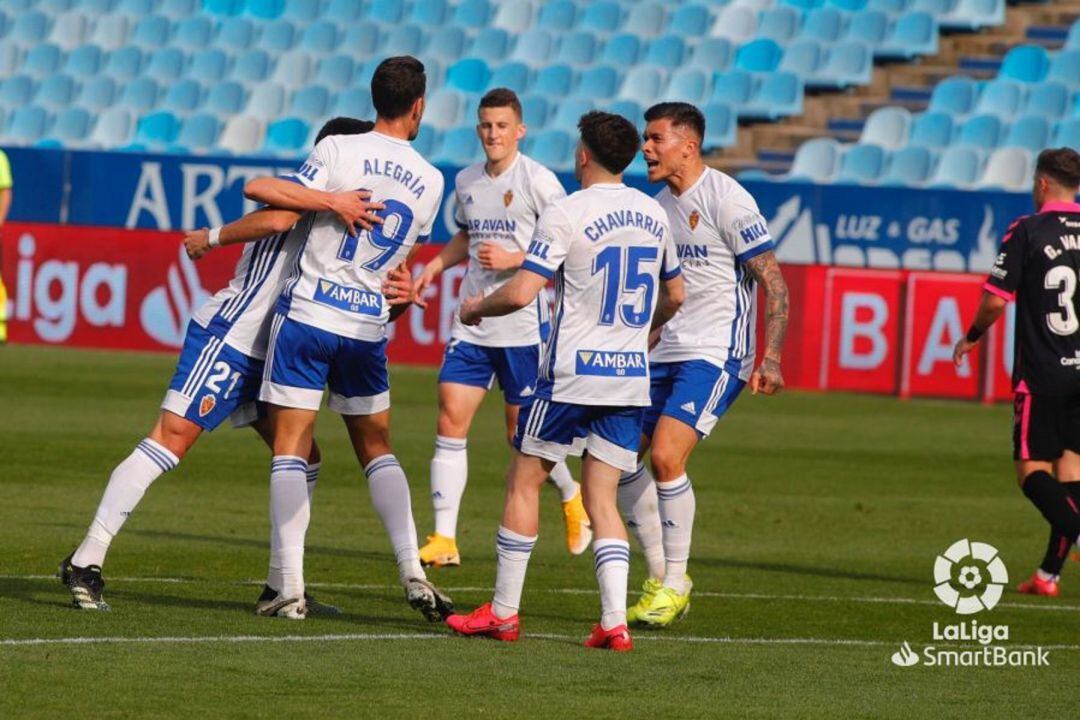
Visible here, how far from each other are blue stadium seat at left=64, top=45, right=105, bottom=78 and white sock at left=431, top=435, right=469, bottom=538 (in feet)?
62.1

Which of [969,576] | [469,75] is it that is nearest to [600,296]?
[969,576]

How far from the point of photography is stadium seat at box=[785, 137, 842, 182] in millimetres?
23234

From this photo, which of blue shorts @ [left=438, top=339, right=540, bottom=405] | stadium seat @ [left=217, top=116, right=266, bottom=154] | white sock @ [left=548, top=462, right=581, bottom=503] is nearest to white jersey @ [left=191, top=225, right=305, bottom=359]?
blue shorts @ [left=438, top=339, right=540, bottom=405]

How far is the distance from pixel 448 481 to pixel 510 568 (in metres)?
2.72

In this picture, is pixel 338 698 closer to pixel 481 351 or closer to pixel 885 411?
pixel 481 351

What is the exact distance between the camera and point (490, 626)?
7230 mm

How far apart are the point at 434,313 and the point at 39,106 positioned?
8770 mm

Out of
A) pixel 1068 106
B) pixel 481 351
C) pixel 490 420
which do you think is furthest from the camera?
pixel 1068 106

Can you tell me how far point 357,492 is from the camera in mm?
12383

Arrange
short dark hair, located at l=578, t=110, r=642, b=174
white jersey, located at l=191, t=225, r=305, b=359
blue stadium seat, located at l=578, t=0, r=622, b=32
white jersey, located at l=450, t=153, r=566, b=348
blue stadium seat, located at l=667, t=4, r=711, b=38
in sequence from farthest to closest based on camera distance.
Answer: blue stadium seat, located at l=578, t=0, r=622, b=32
blue stadium seat, located at l=667, t=4, r=711, b=38
white jersey, located at l=450, t=153, r=566, b=348
white jersey, located at l=191, t=225, r=305, b=359
short dark hair, located at l=578, t=110, r=642, b=174

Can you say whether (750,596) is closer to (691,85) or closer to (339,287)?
(339,287)

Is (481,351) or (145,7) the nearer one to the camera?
(481,351)

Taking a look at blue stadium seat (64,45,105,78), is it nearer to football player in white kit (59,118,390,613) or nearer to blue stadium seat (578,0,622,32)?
blue stadium seat (578,0,622,32)

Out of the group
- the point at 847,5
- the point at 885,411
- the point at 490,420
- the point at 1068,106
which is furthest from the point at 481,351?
the point at 847,5
